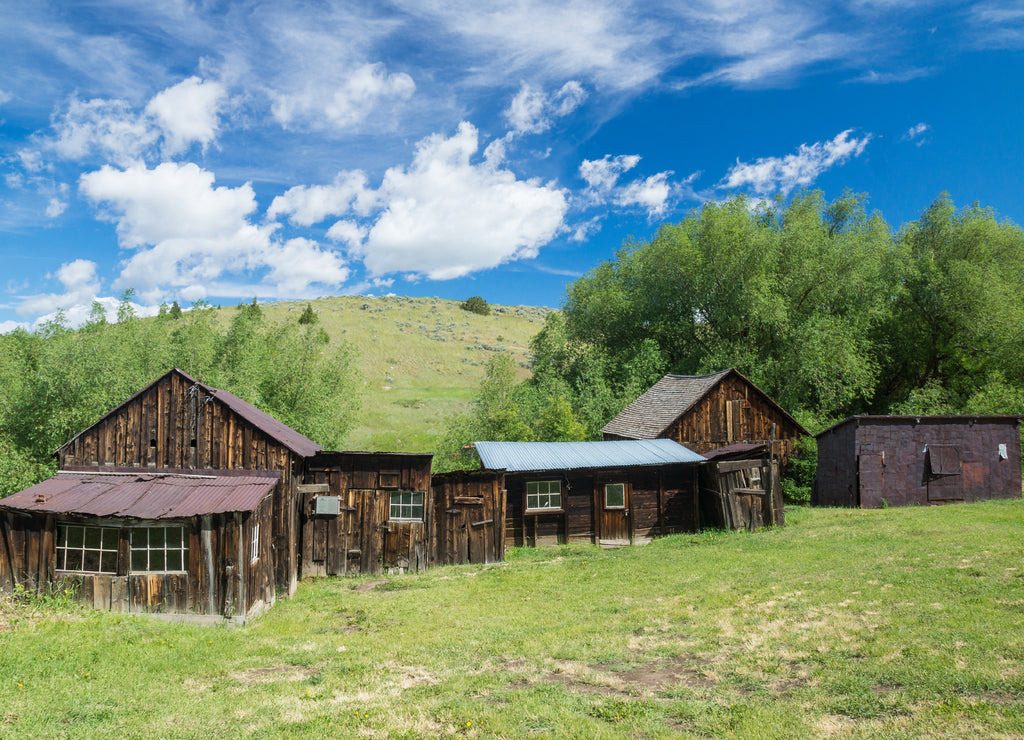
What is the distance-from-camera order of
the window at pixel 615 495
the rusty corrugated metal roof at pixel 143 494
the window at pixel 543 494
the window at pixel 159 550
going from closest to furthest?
the rusty corrugated metal roof at pixel 143 494, the window at pixel 159 550, the window at pixel 543 494, the window at pixel 615 495

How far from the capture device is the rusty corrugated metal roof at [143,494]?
1311 cm

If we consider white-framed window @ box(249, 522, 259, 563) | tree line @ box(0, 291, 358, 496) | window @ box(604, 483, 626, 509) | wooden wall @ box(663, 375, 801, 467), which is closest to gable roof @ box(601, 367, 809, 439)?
wooden wall @ box(663, 375, 801, 467)

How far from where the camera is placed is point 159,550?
13367mm

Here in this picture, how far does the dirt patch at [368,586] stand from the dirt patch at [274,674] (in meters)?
6.25

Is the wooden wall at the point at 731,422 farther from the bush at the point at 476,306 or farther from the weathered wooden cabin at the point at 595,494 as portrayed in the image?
the bush at the point at 476,306

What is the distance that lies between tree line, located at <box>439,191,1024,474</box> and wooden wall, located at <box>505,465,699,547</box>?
27.6 ft

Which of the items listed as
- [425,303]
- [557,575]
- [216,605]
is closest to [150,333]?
[216,605]

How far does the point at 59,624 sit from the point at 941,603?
652 inches

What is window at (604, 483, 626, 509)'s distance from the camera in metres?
22.0

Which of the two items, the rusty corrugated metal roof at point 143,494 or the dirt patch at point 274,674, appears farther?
the rusty corrugated metal roof at point 143,494

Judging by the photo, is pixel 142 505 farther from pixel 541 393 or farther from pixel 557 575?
pixel 541 393

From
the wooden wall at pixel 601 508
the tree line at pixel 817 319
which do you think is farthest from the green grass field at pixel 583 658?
the tree line at pixel 817 319

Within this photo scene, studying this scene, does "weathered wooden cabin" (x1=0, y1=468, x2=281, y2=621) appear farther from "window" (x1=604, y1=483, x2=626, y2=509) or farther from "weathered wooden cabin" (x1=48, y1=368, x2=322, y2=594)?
"window" (x1=604, y1=483, x2=626, y2=509)

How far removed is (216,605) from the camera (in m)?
13.2
